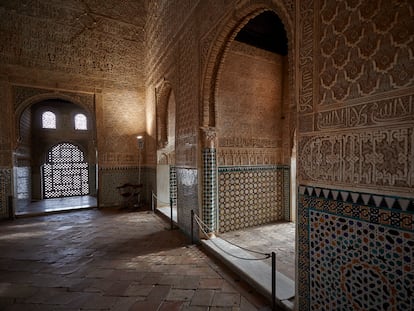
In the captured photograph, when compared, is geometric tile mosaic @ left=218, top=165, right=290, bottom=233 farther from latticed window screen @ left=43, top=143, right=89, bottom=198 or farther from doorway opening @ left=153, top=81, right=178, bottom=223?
latticed window screen @ left=43, top=143, right=89, bottom=198

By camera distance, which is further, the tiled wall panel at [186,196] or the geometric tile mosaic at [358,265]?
A: the tiled wall panel at [186,196]

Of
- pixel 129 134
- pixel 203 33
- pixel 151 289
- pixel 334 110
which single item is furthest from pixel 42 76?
pixel 334 110

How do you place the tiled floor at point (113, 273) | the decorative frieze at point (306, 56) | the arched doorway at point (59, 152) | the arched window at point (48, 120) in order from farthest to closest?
the arched window at point (48, 120) < the arched doorway at point (59, 152) < the tiled floor at point (113, 273) < the decorative frieze at point (306, 56)

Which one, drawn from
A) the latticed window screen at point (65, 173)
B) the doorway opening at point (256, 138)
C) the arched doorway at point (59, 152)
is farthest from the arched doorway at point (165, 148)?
the latticed window screen at point (65, 173)

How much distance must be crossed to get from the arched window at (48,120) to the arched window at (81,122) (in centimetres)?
108

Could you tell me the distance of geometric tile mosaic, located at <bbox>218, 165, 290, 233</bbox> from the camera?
5004mm

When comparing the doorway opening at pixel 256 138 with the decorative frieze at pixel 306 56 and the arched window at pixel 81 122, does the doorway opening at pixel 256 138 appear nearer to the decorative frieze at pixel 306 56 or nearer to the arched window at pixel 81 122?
the decorative frieze at pixel 306 56

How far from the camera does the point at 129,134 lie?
8859 millimetres

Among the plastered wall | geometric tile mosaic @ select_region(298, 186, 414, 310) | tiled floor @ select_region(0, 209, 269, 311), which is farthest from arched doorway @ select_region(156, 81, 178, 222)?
geometric tile mosaic @ select_region(298, 186, 414, 310)

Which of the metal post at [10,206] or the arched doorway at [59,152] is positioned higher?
the arched doorway at [59,152]

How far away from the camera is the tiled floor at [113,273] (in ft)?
9.21

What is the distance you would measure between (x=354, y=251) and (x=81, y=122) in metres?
13.9

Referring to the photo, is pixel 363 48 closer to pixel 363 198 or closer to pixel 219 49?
pixel 363 198

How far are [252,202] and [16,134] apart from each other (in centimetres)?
784
